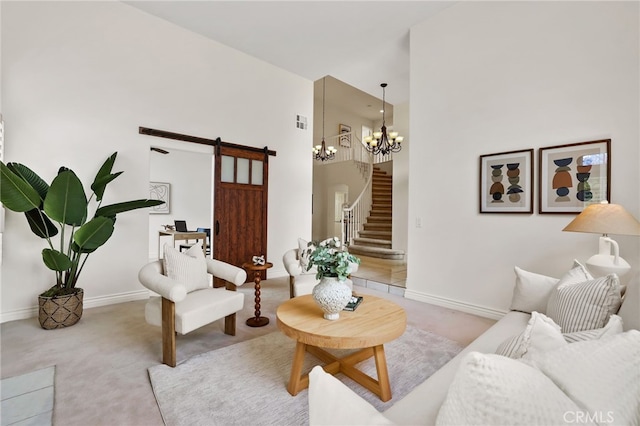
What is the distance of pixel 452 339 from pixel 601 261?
1363 millimetres

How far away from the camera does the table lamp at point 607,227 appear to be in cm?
219

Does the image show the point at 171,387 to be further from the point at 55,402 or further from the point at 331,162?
the point at 331,162

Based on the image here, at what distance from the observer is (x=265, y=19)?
4.08 m

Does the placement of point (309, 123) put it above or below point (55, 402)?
above

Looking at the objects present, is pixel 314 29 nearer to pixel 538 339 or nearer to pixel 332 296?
pixel 332 296

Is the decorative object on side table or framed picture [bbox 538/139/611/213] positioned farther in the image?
framed picture [bbox 538/139/611/213]

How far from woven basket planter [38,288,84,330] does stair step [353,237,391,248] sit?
235 inches

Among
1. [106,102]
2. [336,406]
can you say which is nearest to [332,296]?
[336,406]

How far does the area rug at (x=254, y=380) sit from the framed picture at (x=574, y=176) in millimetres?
1807

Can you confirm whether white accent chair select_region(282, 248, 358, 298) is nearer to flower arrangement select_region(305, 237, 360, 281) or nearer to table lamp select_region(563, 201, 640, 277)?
flower arrangement select_region(305, 237, 360, 281)

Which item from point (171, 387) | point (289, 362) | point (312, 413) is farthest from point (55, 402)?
point (312, 413)

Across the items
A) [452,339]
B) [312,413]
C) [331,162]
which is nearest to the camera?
[312,413]

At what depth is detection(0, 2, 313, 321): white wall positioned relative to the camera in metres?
3.20

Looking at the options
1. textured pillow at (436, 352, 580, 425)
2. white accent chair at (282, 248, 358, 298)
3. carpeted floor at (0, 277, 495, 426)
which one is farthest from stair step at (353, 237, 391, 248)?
textured pillow at (436, 352, 580, 425)
